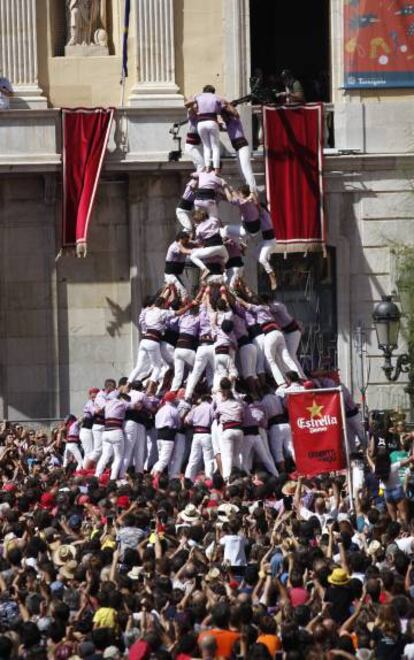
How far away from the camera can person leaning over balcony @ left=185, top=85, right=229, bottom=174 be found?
117 ft

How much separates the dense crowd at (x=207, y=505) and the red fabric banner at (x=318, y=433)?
336 millimetres

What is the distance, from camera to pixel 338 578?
20.2m

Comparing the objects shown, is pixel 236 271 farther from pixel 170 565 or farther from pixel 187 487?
pixel 170 565

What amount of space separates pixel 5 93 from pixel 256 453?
11.3 metres

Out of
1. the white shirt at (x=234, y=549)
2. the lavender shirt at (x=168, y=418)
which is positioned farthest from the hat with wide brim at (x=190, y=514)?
the lavender shirt at (x=168, y=418)

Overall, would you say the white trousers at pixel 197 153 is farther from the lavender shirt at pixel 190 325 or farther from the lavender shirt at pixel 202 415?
the lavender shirt at pixel 202 415

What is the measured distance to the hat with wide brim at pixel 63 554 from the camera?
22.4 meters

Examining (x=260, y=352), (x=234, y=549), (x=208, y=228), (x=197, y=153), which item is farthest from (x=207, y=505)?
(x=197, y=153)

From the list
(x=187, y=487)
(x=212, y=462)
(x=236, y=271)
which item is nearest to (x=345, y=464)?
(x=187, y=487)

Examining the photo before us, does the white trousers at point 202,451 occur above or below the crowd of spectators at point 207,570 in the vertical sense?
below

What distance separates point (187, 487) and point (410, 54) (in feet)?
51.7

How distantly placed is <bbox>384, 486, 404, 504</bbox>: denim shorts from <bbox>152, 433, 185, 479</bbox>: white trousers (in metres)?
5.97

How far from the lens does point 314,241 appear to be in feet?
139

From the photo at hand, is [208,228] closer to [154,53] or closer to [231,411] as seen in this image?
[231,411]
